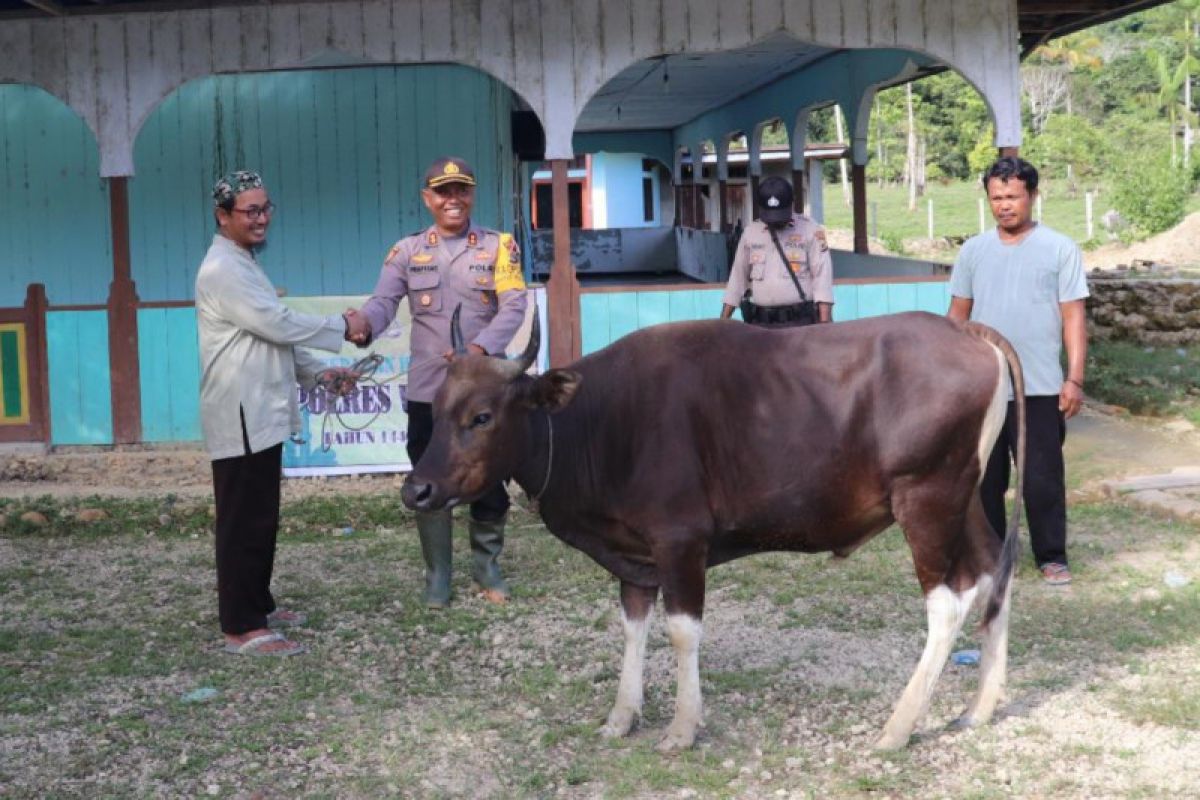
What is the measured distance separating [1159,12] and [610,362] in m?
66.9

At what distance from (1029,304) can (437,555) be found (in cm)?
289

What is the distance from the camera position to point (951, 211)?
50.8 m

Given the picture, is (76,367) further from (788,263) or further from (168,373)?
(788,263)

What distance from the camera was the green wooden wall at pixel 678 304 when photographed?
11.2m

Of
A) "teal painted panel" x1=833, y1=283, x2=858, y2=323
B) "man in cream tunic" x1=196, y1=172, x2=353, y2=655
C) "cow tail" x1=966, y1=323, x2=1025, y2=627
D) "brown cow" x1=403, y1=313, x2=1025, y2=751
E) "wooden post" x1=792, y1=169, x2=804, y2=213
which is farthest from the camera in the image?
"wooden post" x1=792, y1=169, x2=804, y2=213

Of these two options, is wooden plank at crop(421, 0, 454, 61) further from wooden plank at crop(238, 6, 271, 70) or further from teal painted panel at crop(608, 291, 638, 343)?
teal painted panel at crop(608, 291, 638, 343)

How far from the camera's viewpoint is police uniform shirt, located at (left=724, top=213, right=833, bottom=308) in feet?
27.7

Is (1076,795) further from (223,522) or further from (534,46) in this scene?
(534,46)

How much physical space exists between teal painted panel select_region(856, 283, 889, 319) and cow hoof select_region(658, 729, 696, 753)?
6772mm

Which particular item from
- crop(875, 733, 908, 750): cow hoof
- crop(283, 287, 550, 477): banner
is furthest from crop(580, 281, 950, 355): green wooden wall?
crop(875, 733, 908, 750): cow hoof

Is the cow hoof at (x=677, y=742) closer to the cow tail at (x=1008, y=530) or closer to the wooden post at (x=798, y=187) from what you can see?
the cow tail at (x=1008, y=530)

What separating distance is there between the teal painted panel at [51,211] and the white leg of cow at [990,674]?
415 inches

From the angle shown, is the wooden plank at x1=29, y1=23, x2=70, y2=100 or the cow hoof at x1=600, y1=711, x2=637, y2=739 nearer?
the cow hoof at x1=600, y1=711, x2=637, y2=739

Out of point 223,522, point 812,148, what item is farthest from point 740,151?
point 223,522
